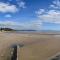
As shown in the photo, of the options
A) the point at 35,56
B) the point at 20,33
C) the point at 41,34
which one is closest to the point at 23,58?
the point at 35,56

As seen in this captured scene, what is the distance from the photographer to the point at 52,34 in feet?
36.0

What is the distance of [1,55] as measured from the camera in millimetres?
6117

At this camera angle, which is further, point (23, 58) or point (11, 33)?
point (11, 33)

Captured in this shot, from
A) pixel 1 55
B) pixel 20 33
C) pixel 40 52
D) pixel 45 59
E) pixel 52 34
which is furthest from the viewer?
pixel 20 33

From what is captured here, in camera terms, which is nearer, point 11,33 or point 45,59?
point 45,59

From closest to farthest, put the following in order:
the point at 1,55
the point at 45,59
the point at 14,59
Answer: the point at 14,59, the point at 45,59, the point at 1,55

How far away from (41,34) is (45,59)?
534 cm

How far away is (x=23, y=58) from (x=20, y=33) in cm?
604

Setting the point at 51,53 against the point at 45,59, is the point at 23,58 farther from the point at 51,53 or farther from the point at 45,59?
the point at 51,53

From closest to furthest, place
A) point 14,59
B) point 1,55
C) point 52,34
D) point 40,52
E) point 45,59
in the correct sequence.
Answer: point 14,59 → point 45,59 → point 1,55 → point 40,52 → point 52,34

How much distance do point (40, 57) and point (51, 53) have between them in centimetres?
56

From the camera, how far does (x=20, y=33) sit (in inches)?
466

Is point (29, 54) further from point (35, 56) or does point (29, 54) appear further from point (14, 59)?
point (14, 59)

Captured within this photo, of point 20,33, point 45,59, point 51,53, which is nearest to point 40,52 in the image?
point 51,53
